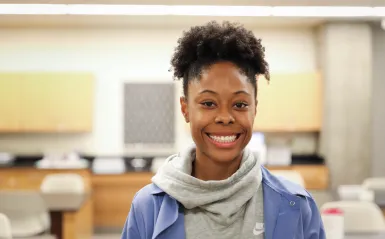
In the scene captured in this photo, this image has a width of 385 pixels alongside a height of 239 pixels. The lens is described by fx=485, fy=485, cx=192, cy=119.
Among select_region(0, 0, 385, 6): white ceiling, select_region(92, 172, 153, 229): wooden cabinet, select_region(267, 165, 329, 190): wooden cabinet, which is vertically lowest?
select_region(92, 172, 153, 229): wooden cabinet

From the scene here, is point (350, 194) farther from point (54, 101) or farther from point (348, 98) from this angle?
point (54, 101)

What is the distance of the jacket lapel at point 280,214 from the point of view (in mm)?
1160

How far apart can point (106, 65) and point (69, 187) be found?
2.96 meters

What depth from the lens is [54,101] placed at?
6711 mm

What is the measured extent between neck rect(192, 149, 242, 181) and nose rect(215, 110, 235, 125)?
0.39 ft

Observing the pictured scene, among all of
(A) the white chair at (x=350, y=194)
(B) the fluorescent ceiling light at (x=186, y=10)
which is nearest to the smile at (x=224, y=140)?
(A) the white chair at (x=350, y=194)

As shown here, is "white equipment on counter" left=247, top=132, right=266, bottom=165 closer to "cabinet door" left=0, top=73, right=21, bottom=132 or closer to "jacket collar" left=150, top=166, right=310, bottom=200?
"cabinet door" left=0, top=73, right=21, bottom=132

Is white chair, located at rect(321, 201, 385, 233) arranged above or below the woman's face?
below

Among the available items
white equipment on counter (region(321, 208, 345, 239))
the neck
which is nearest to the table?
white equipment on counter (region(321, 208, 345, 239))

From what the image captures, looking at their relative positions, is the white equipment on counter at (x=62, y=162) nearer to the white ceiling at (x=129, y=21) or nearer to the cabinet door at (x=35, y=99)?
the cabinet door at (x=35, y=99)

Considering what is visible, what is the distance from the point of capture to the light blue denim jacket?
1.15m

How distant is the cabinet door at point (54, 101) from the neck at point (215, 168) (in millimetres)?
5662

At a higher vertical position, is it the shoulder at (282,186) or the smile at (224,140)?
the smile at (224,140)

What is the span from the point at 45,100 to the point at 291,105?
11.3 feet
